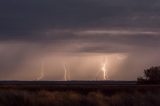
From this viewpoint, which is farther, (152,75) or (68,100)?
(152,75)

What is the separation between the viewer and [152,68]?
251 feet

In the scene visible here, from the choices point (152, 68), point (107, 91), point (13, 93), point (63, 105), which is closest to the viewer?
point (63, 105)

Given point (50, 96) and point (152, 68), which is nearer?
point (50, 96)

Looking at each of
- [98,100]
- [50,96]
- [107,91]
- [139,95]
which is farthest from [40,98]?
[107,91]

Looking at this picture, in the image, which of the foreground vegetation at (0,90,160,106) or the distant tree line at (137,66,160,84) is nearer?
the foreground vegetation at (0,90,160,106)

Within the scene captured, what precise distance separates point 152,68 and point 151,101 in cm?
2831

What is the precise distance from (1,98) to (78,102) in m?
6.45

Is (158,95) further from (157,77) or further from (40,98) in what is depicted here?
(157,77)

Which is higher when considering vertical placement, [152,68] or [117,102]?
[152,68]

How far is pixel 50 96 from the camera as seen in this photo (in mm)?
47812

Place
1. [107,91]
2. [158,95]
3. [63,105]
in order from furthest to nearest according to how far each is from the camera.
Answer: [107,91]
[158,95]
[63,105]

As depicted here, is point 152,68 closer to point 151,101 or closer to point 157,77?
point 157,77

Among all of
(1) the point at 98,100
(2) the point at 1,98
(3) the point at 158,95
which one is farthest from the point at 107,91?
(2) the point at 1,98

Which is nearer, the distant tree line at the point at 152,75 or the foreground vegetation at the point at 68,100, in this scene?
the foreground vegetation at the point at 68,100
